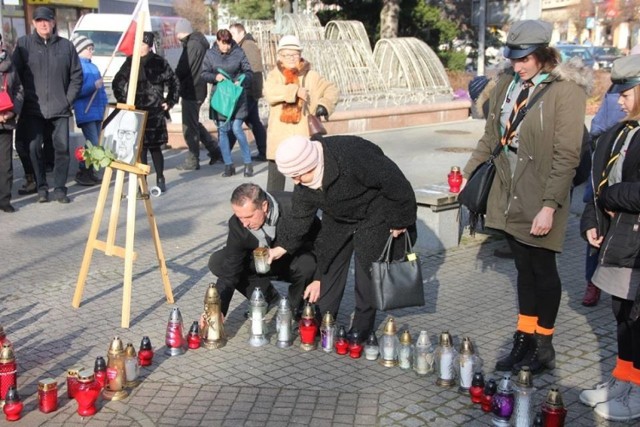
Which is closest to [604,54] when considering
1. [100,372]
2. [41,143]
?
[41,143]

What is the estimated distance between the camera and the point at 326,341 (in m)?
5.32

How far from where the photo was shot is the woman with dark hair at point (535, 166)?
4.49m

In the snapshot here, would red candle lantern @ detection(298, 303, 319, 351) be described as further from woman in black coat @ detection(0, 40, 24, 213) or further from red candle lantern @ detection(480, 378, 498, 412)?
woman in black coat @ detection(0, 40, 24, 213)

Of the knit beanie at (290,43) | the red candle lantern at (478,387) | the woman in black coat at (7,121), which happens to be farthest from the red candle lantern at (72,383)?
the woman in black coat at (7,121)

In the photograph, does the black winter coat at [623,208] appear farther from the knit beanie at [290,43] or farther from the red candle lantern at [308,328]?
the knit beanie at [290,43]

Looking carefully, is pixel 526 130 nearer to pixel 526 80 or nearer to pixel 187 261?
pixel 526 80

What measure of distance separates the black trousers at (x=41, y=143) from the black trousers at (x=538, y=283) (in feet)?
21.2

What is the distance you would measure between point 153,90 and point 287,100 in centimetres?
290

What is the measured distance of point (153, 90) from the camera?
32.2 ft

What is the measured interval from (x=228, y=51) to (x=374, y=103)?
764 centimetres

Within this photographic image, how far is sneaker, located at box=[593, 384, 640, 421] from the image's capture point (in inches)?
171

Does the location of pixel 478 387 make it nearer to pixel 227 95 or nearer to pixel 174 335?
pixel 174 335

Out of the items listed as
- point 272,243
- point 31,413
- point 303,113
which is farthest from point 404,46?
point 31,413

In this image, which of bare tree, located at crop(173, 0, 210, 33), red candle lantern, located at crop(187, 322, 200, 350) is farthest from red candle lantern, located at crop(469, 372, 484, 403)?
bare tree, located at crop(173, 0, 210, 33)
